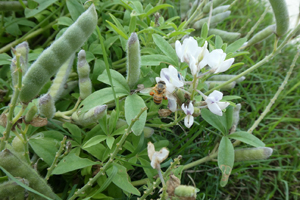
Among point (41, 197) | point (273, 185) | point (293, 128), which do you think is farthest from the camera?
point (293, 128)

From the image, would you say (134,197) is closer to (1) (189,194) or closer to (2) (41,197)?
(2) (41,197)

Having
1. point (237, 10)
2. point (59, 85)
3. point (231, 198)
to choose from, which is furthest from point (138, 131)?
point (237, 10)

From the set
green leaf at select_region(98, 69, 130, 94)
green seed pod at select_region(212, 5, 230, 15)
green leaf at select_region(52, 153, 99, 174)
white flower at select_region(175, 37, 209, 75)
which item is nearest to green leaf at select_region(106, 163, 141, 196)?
green leaf at select_region(52, 153, 99, 174)

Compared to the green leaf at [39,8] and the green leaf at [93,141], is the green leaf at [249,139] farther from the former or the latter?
the green leaf at [39,8]

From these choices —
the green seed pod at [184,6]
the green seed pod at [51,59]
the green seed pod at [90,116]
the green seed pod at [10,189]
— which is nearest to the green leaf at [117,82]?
the green seed pod at [90,116]

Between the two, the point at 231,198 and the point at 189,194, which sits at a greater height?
the point at 189,194

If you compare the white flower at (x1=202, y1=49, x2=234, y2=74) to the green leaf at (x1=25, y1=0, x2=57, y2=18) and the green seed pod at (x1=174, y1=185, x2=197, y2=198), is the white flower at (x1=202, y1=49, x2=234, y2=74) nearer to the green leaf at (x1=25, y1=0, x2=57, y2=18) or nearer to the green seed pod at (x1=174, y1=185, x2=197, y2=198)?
the green seed pod at (x1=174, y1=185, x2=197, y2=198)
